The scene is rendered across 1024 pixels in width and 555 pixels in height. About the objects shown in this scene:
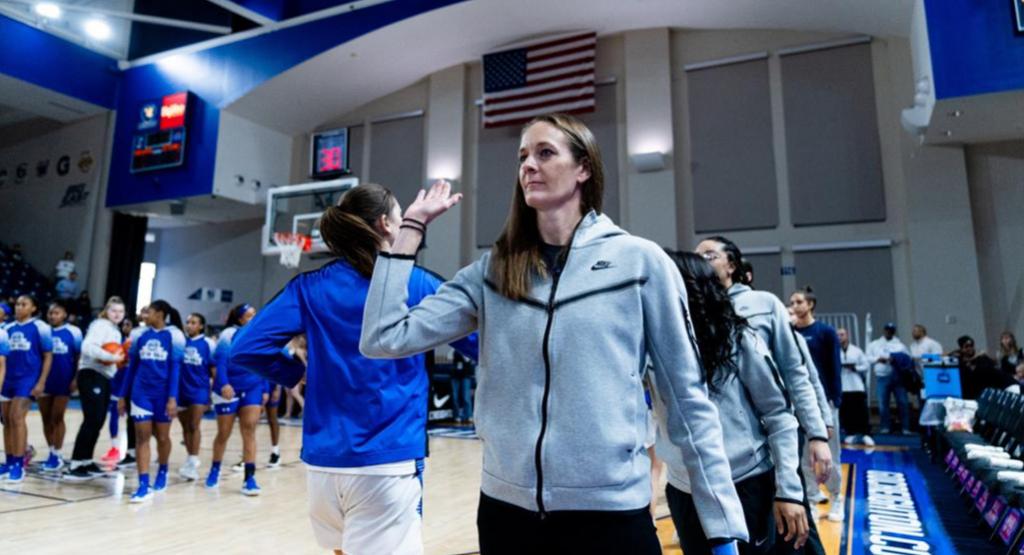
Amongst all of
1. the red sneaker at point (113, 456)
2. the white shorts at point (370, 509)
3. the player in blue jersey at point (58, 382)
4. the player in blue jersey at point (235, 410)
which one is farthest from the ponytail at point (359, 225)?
the red sneaker at point (113, 456)

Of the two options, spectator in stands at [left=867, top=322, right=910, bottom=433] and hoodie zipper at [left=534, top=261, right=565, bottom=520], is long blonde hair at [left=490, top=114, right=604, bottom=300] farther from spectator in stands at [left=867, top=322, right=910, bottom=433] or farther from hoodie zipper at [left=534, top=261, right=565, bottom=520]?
spectator in stands at [left=867, top=322, right=910, bottom=433]

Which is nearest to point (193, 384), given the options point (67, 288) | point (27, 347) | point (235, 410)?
point (235, 410)

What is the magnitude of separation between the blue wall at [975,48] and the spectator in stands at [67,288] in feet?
57.2

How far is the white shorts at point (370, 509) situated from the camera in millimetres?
1853

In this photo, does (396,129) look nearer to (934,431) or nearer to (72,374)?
(72,374)

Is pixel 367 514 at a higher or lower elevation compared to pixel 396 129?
lower

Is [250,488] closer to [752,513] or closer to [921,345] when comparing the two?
[752,513]

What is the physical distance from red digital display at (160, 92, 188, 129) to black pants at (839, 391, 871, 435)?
1421 centimetres

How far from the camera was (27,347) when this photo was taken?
5855 millimetres

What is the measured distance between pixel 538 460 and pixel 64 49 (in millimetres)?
18046

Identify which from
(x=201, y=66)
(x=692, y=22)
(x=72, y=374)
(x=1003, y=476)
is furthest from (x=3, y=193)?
(x=1003, y=476)

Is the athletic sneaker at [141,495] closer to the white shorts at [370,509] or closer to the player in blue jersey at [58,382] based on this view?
the player in blue jersey at [58,382]

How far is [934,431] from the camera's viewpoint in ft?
24.7

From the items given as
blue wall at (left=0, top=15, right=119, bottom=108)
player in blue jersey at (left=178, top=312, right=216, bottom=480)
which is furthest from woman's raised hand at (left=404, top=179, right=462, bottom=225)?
blue wall at (left=0, top=15, right=119, bottom=108)
